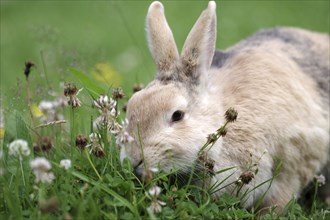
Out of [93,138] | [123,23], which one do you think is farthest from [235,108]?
[123,23]

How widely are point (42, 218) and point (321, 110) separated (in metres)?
2.72

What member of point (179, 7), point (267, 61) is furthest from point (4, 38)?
point (267, 61)

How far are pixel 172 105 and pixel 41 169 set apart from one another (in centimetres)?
110

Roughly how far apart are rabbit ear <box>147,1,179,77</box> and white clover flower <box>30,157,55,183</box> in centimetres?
129

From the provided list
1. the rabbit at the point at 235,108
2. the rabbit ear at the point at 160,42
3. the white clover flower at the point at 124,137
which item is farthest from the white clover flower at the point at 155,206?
the rabbit ear at the point at 160,42

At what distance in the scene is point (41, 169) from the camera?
297cm

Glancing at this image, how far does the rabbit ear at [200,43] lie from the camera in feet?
13.4

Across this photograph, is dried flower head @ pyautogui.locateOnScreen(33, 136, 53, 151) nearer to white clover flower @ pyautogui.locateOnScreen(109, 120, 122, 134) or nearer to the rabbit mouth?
white clover flower @ pyautogui.locateOnScreen(109, 120, 122, 134)

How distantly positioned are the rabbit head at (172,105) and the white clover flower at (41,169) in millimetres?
535

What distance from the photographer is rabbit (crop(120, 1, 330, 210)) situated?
12.0 feet

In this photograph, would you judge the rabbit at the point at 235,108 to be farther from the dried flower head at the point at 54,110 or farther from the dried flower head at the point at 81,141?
the dried flower head at the point at 54,110

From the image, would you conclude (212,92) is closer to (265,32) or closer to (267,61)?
(267,61)

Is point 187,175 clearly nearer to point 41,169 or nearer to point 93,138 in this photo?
point 93,138

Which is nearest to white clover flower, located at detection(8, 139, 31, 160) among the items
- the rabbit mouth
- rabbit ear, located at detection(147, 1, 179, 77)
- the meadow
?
the meadow
